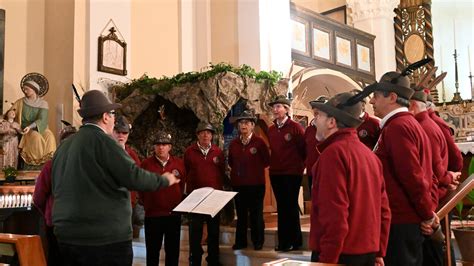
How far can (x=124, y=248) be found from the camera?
3084 millimetres

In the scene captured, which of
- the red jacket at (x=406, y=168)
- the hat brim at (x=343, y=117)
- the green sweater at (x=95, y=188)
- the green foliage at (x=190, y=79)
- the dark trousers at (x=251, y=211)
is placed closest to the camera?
the hat brim at (x=343, y=117)

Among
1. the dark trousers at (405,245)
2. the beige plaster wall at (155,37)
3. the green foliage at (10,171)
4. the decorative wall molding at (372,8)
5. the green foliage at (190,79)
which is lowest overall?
the dark trousers at (405,245)

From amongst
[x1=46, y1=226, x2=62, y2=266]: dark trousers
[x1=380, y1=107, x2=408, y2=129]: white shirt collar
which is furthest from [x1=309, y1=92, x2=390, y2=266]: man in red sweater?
[x1=46, y1=226, x2=62, y2=266]: dark trousers

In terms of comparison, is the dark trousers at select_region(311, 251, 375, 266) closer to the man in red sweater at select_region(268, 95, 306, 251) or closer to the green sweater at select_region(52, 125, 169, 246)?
the green sweater at select_region(52, 125, 169, 246)

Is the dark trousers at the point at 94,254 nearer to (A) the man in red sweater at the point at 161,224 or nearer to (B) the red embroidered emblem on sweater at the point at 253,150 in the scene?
(A) the man in red sweater at the point at 161,224

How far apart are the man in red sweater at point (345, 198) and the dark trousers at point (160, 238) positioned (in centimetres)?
278

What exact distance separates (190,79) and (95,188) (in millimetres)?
4940

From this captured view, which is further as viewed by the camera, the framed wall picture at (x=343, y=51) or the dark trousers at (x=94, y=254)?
the framed wall picture at (x=343, y=51)

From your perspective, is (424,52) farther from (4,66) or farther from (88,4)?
(4,66)

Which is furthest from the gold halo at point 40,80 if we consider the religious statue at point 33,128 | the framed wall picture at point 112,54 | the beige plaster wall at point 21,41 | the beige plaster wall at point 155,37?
the beige plaster wall at point 155,37

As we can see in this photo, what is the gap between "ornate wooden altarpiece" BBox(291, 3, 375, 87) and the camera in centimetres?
1118

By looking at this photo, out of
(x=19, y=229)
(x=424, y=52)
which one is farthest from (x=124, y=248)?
(x=424, y=52)

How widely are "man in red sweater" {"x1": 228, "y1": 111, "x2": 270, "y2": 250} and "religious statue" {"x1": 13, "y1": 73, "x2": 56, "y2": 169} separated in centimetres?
344

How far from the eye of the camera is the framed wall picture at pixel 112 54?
9102 millimetres
